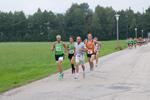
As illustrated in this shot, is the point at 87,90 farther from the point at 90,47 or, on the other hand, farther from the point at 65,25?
the point at 65,25

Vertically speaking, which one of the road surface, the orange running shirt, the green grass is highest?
the orange running shirt

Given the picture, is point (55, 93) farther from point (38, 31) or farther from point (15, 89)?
point (38, 31)

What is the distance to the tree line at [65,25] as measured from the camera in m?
147

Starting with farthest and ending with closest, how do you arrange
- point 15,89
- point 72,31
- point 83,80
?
1. point 72,31
2. point 83,80
3. point 15,89

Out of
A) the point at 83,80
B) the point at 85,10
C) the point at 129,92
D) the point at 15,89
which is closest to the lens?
the point at 129,92

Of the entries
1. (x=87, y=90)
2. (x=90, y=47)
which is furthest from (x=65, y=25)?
(x=87, y=90)

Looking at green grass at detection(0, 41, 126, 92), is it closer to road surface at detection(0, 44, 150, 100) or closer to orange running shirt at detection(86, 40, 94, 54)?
road surface at detection(0, 44, 150, 100)

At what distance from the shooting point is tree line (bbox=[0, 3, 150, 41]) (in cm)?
14738

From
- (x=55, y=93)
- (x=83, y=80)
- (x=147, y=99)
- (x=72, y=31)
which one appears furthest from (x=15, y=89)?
A: (x=72, y=31)

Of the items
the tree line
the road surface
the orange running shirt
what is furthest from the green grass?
the tree line

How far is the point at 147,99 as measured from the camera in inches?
452

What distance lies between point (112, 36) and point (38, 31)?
24788 mm

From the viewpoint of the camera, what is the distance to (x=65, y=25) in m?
150

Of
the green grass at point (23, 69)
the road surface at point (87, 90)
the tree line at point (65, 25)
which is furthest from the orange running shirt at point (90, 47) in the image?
the tree line at point (65, 25)
